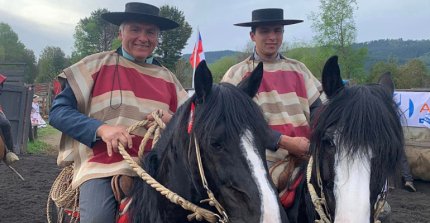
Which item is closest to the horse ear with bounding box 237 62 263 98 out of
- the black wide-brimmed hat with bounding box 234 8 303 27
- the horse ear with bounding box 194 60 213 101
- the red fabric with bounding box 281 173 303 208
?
the horse ear with bounding box 194 60 213 101

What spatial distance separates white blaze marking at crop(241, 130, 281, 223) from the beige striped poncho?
129cm

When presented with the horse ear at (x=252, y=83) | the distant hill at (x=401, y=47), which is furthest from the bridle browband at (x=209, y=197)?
the distant hill at (x=401, y=47)

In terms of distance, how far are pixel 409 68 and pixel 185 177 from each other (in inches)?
1279

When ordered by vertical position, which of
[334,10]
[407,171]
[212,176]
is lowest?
[407,171]

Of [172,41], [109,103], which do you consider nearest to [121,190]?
[109,103]

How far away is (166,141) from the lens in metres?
2.87

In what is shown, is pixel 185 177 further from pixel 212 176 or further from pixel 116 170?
pixel 116 170

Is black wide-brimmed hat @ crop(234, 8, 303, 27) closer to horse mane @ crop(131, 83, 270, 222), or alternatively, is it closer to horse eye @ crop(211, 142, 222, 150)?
horse mane @ crop(131, 83, 270, 222)

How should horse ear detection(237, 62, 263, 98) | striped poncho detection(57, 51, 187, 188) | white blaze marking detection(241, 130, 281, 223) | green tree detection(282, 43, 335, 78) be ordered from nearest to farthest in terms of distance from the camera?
white blaze marking detection(241, 130, 281, 223), horse ear detection(237, 62, 263, 98), striped poncho detection(57, 51, 187, 188), green tree detection(282, 43, 335, 78)

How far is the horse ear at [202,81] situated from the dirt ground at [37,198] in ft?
19.5

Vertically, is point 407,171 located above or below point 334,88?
below

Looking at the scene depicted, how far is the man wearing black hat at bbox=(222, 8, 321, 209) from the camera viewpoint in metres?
3.72

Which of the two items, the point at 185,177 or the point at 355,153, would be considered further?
the point at 185,177

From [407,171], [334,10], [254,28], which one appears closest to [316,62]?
[334,10]
